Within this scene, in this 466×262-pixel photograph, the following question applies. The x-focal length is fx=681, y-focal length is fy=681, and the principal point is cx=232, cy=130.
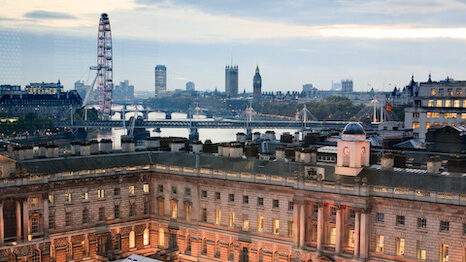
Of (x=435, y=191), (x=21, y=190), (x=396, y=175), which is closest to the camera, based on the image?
(x=435, y=191)

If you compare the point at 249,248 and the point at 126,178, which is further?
the point at 126,178

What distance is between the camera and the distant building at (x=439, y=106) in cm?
12768

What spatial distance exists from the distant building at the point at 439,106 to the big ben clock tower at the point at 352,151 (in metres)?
63.2

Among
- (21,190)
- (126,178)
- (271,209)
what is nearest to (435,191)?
(271,209)

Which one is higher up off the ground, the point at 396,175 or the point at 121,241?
the point at 396,175

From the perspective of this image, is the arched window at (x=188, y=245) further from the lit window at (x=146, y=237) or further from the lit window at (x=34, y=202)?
the lit window at (x=34, y=202)

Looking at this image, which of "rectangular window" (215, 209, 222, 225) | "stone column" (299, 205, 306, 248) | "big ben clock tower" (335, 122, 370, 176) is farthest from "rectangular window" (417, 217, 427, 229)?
"rectangular window" (215, 209, 222, 225)

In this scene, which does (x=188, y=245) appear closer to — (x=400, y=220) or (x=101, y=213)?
(x=101, y=213)

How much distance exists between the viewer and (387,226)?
208 ft

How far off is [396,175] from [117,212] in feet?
106

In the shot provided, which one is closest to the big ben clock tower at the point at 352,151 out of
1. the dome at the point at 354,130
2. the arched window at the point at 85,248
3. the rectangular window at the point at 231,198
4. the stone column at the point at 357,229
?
the dome at the point at 354,130

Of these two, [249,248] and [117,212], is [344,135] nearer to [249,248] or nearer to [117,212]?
[249,248]

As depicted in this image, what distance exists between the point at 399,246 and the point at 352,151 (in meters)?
10.5

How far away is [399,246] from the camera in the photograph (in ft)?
206
